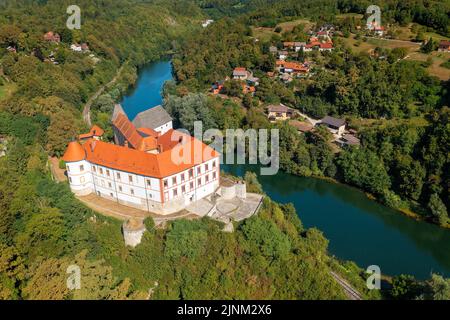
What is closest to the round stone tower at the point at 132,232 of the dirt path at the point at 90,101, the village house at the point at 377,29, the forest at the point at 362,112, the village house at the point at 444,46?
the forest at the point at 362,112

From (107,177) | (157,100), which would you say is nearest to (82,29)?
(157,100)

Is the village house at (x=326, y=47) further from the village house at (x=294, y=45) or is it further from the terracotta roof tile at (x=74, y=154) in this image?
the terracotta roof tile at (x=74, y=154)

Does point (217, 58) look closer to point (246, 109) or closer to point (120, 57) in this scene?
point (246, 109)

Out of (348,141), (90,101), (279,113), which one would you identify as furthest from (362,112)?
(90,101)

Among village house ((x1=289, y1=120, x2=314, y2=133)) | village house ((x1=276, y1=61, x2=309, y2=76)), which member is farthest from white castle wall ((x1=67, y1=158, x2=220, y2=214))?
village house ((x1=276, y1=61, x2=309, y2=76))

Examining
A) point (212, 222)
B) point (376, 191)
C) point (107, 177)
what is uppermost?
point (107, 177)

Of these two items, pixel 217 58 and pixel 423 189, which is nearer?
pixel 423 189

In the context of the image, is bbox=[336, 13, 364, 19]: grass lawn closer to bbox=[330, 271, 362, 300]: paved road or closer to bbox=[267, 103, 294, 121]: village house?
bbox=[267, 103, 294, 121]: village house
